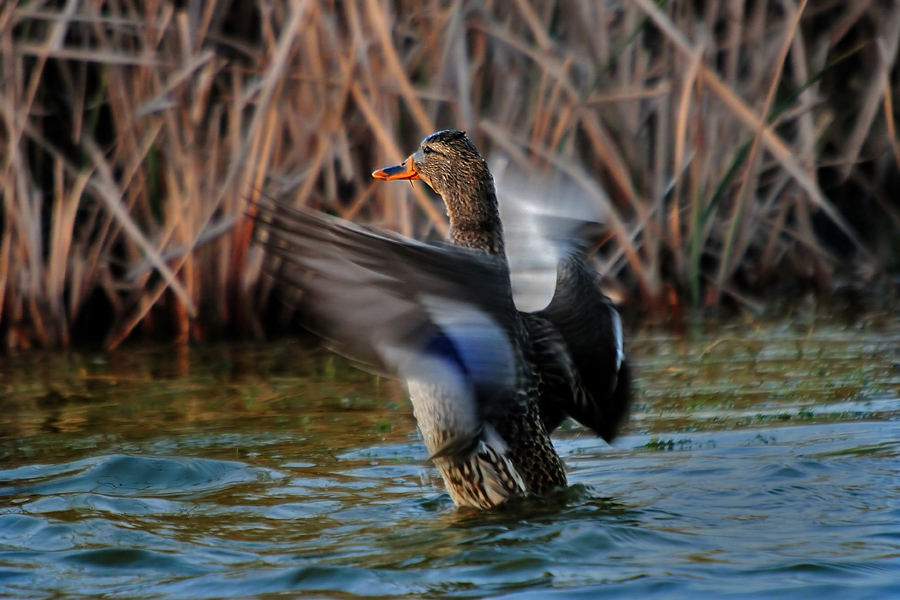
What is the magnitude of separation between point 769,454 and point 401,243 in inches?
77.6

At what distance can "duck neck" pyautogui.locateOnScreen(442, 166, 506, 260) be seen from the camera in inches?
166

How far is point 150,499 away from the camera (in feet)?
14.0

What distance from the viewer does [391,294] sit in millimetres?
3350

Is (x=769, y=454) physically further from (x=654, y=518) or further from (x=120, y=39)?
(x=120, y=39)

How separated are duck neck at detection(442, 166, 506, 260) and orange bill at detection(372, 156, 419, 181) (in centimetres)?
38

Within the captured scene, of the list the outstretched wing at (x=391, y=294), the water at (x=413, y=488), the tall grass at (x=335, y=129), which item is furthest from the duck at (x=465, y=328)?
Result: the tall grass at (x=335, y=129)

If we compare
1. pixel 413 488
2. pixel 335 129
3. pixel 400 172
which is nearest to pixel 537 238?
pixel 400 172

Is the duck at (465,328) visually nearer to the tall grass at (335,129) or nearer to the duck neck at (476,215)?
the duck neck at (476,215)

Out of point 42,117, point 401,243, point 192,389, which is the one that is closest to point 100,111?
point 42,117

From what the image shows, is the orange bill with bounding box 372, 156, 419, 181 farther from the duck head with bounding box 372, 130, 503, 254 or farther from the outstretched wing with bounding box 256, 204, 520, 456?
the outstretched wing with bounding box 256, 204, 520, 456

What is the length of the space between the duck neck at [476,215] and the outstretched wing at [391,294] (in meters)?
0.52

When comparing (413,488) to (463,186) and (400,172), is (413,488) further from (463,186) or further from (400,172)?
(400,172)

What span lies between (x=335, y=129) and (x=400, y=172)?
183cm

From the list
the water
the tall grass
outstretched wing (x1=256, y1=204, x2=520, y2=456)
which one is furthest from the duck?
the tall grass
